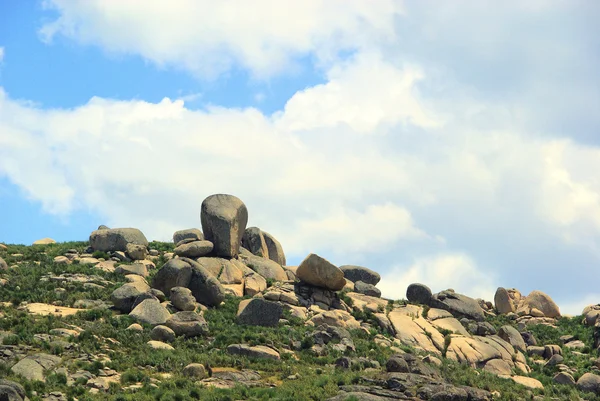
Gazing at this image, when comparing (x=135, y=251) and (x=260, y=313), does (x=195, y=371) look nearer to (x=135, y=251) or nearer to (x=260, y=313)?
(x=260, y=313)

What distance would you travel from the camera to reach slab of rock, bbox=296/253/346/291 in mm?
69688

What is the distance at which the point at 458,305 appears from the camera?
77875mm

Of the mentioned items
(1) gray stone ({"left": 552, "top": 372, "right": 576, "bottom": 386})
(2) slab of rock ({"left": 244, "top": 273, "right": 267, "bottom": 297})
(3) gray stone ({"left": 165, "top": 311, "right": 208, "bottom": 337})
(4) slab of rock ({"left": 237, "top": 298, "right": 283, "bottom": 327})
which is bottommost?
(1) gray stone ({"left": 552, "top": 372, "right": 576, "bottom": 386})

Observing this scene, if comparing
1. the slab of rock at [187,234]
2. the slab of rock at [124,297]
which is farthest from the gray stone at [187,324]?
the slab of rock at [187,234]

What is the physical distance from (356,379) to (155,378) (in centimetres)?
1192

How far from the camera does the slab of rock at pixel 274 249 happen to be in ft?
284

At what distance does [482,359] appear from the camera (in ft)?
216

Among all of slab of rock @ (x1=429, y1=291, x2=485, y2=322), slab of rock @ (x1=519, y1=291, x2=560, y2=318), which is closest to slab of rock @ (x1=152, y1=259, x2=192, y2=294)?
slab of rock @ (x1=429, y1=291, x2=485, y2=322)

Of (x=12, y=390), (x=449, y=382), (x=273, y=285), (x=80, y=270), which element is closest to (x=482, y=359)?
(x=449, y=382)

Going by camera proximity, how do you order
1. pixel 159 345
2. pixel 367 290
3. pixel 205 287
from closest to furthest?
pixel 159 345
pixel 205 287
pixel 367 290

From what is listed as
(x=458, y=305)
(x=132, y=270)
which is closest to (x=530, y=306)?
(x=458, y=305)

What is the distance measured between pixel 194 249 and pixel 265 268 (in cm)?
757

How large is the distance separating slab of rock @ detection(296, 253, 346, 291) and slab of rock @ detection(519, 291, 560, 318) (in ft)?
86.4

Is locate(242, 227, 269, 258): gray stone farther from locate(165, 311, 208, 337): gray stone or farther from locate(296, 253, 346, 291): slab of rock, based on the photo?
locate(165, 311, 208, 337): gray stone
